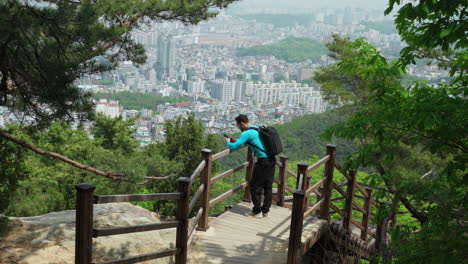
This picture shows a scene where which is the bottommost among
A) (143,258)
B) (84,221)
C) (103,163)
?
(103,163)

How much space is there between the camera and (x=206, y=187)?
196 inches

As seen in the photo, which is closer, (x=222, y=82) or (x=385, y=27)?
(x=222, y=82)

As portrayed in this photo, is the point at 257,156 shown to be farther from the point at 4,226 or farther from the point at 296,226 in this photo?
the point at 4,226

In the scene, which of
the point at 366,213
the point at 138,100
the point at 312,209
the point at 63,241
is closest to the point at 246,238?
the point at 312,209

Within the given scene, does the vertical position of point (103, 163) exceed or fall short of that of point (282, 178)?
it falls short

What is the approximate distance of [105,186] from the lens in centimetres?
1491

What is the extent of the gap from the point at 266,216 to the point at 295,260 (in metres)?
1.22

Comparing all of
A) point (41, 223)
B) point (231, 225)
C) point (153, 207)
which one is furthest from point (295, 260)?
point (153, 207)

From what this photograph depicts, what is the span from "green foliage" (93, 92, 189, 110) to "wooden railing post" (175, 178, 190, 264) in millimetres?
80011

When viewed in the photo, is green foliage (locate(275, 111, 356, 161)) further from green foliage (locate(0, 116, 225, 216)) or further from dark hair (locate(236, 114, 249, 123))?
dark hair (locate(236, 114, 249, 123))

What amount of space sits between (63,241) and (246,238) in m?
1.88

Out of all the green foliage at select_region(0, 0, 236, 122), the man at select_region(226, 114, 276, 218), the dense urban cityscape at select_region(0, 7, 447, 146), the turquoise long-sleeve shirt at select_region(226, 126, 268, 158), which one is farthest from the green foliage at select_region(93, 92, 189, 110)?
the turquoise long-sleeve shirt at select_region(226, 126, 268, 158)

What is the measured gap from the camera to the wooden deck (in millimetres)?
4609

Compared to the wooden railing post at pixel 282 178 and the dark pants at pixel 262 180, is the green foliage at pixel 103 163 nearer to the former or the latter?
the wooden railing post at pixel 282 178
